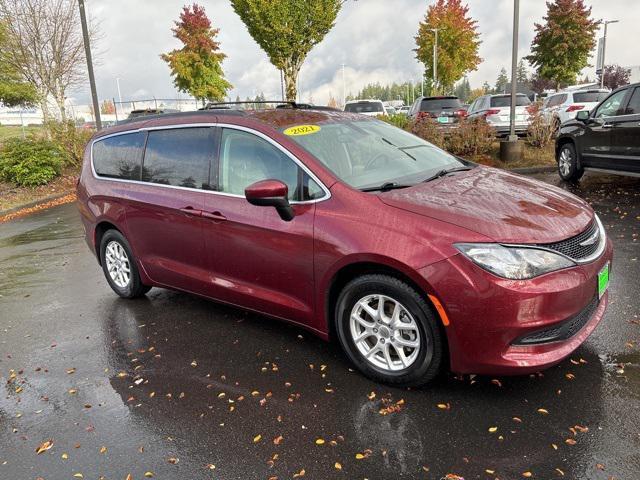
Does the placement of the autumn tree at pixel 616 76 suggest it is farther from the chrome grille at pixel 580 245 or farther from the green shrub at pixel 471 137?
the chrome grille at pixel 580 245

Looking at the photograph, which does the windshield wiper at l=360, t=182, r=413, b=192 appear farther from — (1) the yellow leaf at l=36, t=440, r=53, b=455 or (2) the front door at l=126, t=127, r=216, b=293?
(1) the yellow leaf at l=36, t=440, r=53, b=455

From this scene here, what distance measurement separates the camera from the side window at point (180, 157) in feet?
13.5

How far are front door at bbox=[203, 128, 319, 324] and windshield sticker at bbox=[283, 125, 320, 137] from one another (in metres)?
0.17

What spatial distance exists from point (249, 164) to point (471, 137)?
959 cm

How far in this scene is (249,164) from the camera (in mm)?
3854

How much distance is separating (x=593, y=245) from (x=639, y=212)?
17.0ft

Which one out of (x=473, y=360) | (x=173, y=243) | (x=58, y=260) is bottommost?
(x=58, y=260)

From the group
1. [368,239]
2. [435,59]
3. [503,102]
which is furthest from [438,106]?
[435,59]

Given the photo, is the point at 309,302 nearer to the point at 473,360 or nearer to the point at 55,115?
the point at 473,360

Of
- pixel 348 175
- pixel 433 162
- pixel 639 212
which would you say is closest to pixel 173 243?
→ pixel 348 175

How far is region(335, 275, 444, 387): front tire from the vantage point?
3.00 meters

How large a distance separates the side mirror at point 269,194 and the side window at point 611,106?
25.2 feet

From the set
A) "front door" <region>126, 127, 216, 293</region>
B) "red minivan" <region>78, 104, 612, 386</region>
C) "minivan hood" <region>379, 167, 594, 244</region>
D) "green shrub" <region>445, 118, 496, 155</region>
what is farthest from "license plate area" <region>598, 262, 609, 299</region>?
"green shrub" <region>445, 118, 496, 155</region>

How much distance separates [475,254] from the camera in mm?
2795
